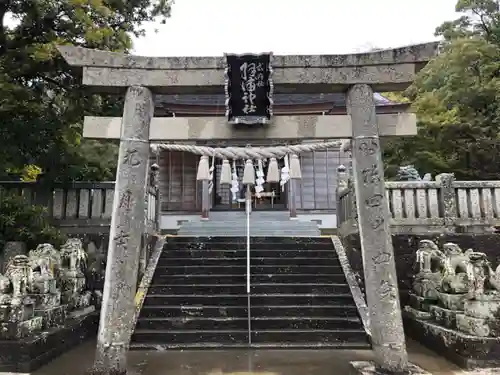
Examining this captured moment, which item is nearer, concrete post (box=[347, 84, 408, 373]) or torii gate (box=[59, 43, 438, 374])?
concrete post (box=[347, 84, 408, 373])

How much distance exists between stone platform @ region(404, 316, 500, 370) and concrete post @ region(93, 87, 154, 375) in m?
4.73

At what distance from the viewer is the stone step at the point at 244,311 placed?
27.2 ft

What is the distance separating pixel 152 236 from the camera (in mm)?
10492

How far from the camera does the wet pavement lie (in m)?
5.94

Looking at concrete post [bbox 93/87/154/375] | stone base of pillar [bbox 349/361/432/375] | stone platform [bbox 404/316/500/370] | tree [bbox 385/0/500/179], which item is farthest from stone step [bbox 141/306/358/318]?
tree [bbox 385/0/500/179]

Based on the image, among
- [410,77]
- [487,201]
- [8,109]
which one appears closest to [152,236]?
[8,109]

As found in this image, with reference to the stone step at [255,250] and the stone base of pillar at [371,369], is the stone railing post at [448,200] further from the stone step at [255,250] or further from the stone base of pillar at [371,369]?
the stone base of pillar at [371,369]

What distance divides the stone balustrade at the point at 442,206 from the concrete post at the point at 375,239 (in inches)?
168

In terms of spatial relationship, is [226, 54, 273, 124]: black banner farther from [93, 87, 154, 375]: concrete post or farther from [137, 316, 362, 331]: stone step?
[137, 316, 362, 331]: stone step

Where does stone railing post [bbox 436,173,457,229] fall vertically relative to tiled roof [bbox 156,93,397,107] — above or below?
below

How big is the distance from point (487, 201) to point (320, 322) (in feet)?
18.0

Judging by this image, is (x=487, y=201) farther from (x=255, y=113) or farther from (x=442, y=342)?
(x=255, y=113)

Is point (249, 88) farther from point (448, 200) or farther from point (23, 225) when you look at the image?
point (448, 200)

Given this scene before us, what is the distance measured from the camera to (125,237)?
5715 millimetres
